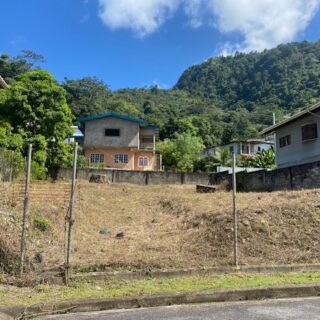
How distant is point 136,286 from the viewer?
20.7 ft

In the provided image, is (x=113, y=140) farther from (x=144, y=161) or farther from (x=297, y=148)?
(x=297, y=148)

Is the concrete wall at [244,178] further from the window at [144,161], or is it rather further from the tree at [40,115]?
the window at [144,161]

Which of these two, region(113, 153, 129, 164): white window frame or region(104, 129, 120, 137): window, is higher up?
region(104, 129, 120, 137): window

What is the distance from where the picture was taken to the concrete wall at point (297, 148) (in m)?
23.5

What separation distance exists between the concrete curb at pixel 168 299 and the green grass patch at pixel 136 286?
20 centimetres

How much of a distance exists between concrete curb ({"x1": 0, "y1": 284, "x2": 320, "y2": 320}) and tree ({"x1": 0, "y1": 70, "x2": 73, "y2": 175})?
1758 cm

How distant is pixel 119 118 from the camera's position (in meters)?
38.9

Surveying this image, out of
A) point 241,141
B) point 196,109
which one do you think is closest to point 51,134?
point 241,141

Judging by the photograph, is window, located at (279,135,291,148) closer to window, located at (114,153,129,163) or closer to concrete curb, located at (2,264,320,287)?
window, located at (114,153,129,163)

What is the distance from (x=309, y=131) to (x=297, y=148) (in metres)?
1.85

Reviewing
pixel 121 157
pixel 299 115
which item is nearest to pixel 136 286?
pixel 299 115

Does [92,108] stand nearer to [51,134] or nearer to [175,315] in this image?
[51,134]

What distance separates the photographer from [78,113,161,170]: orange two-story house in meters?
38.4

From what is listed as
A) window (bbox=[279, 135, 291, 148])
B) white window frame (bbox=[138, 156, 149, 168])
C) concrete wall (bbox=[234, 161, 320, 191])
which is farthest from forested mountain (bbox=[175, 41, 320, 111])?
concrete wall (bbox=[234, 161, 320, 191])
